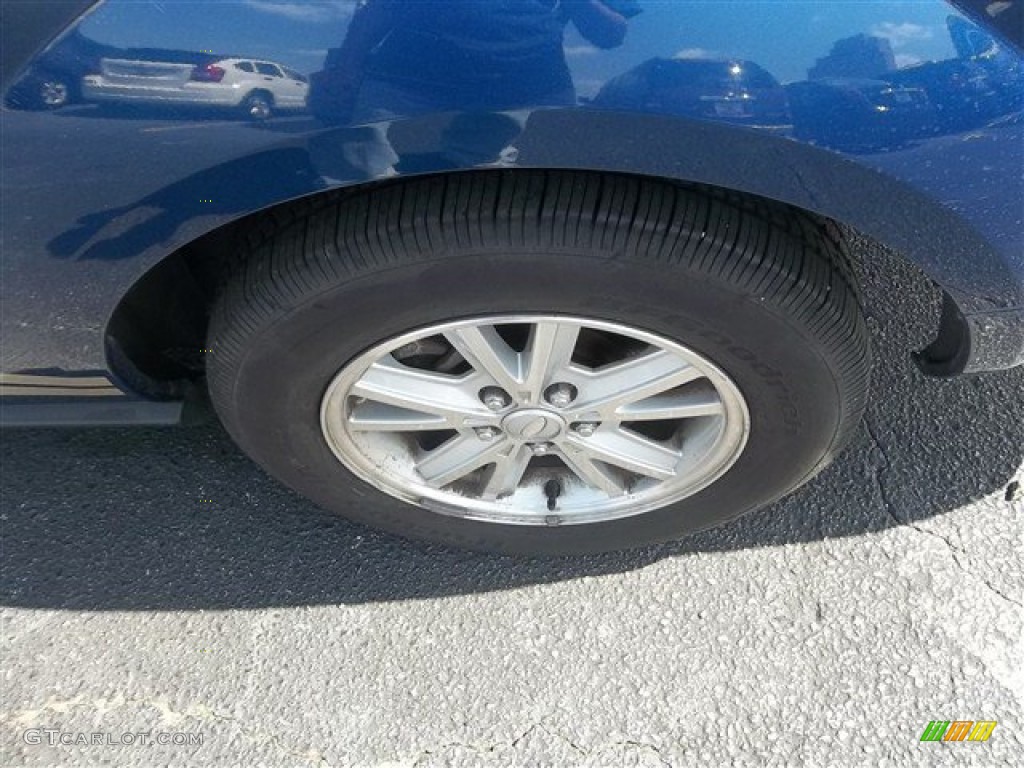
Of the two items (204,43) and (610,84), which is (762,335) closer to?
(610,84)

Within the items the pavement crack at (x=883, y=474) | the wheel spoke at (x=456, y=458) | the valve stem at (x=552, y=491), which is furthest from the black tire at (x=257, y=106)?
the pavement crack at (x=883, y=474)

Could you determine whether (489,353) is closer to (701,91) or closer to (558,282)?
(558,282)

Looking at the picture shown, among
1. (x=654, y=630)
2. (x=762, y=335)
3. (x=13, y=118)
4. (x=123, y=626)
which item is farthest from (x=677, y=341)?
(x=123, y=626)

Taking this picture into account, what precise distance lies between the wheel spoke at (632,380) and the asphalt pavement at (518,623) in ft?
1.78

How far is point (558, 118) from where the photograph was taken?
1260mm

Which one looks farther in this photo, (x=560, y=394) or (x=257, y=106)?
(x=560, y=394)

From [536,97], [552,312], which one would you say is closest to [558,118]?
[536,97]

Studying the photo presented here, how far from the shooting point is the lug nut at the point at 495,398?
5.77 feet

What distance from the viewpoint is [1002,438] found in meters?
2.23

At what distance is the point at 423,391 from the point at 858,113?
95cm

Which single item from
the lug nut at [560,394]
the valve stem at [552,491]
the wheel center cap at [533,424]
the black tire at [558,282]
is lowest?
the valve stem at [552,491]

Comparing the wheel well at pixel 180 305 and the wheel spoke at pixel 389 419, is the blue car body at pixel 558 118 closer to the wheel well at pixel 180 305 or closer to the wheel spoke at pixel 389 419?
the wheel well at pixel 180 305

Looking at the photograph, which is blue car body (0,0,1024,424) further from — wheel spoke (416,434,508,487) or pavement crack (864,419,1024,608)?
pavement crack (864,419,1024,608)

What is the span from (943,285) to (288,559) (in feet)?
5.16
